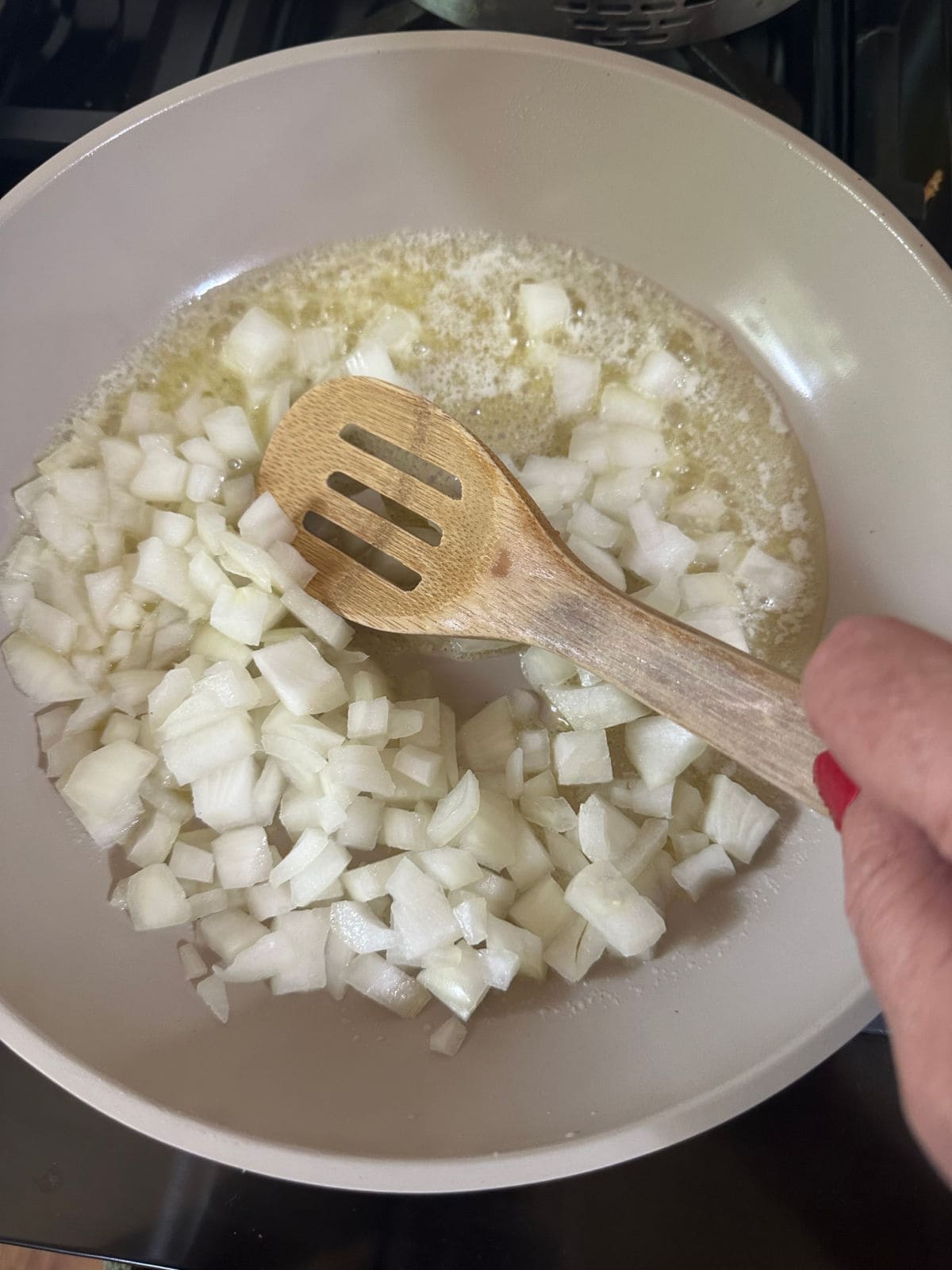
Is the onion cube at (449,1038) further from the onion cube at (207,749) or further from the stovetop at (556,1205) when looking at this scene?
the onion cube at (207,749)

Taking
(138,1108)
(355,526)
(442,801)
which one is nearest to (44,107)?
(355,526)

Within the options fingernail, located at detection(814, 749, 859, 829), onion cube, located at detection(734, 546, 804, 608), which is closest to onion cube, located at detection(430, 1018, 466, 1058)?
fingernail, located at detection(814, 749, 859, 829)

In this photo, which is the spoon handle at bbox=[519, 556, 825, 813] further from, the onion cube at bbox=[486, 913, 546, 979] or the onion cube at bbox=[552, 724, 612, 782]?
the onion cube at bbox=[486, 913, 546, 979]

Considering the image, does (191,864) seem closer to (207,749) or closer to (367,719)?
(207,749)

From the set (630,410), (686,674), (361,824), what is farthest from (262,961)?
(630,410)

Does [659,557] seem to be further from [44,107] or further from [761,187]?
[44,107]
